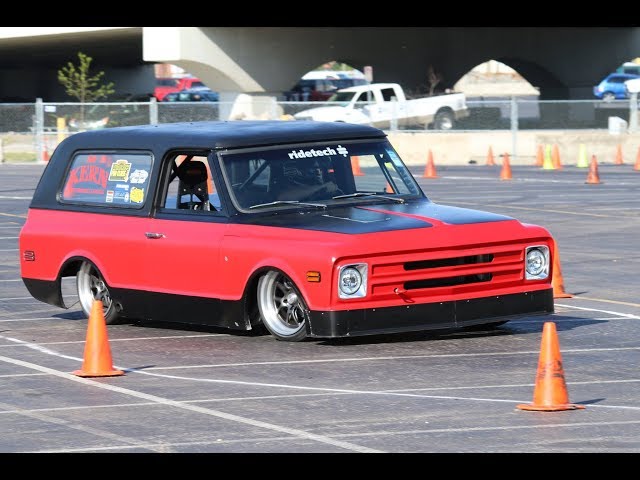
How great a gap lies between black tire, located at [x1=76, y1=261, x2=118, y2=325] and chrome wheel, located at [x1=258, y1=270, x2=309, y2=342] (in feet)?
6.37

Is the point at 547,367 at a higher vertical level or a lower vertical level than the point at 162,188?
lower

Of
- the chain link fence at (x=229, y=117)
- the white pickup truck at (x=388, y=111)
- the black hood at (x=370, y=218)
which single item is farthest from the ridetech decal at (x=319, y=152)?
the white pickup truck at (x=388, y=111)

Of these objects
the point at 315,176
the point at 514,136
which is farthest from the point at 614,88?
the point at 315,176

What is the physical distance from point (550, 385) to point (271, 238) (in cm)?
335

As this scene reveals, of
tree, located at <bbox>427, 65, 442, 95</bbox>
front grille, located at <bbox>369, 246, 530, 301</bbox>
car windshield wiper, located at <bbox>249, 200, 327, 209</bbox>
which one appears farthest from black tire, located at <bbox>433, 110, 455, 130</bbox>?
front grille, located at <bbox>369, 246, 530, 301</bbox>

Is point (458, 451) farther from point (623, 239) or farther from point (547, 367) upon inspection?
point (623, 239)

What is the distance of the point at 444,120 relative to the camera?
45562mm

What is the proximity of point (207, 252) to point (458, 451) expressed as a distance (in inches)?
186

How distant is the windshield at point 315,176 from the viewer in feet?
39.5

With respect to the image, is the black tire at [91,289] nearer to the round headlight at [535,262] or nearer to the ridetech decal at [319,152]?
the ridetech decal at [319,152]

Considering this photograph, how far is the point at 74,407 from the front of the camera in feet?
29.6

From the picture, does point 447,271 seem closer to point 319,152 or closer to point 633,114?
point 319,152

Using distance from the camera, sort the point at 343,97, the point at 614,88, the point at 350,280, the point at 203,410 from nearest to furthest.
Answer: the point at 203,410
the point at 350,280
the point at 343,97
the point at 614,88
